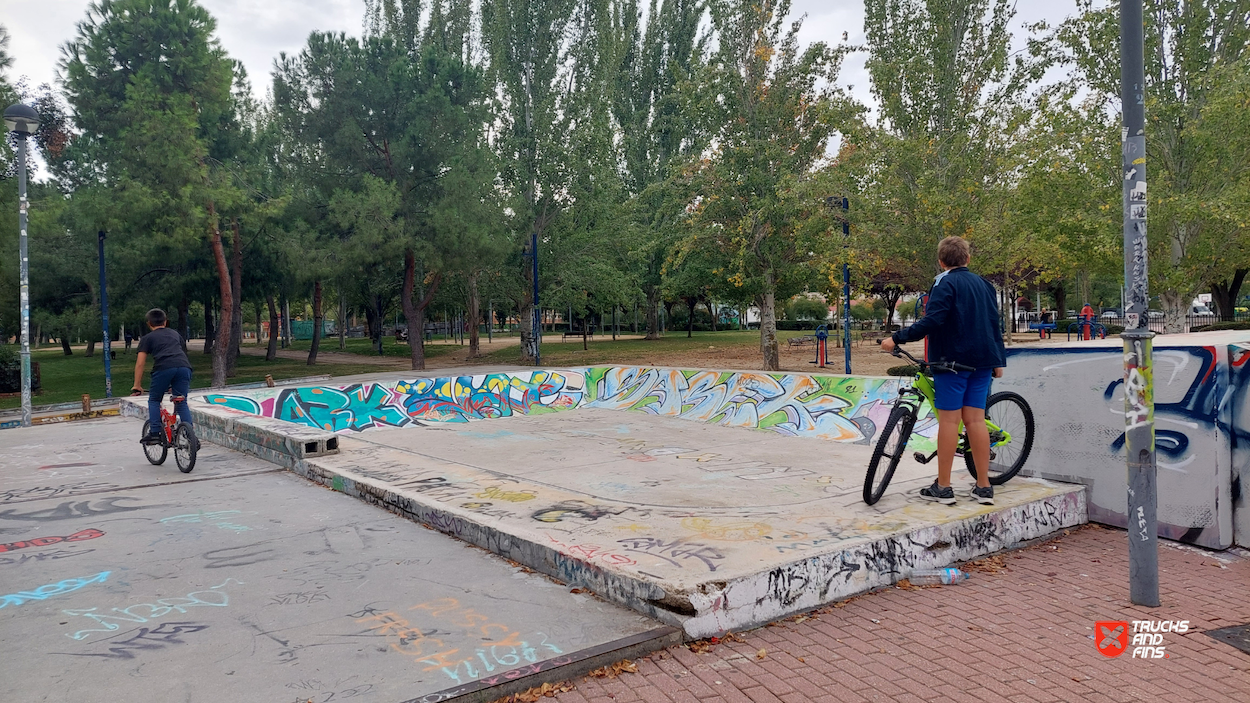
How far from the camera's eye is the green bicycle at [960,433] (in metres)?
5.35

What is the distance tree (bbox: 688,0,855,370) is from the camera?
59.8ft

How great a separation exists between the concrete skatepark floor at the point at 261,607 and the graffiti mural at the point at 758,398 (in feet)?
21.4

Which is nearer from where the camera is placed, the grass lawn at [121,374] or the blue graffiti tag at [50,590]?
the blue graffiti tag at [50,590]

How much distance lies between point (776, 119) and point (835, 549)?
Result: 1603 cm

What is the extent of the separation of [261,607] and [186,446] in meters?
5.26

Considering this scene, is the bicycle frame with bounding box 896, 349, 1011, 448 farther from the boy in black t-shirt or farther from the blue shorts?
the boy in black t-shirt

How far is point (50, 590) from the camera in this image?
14.7 feet

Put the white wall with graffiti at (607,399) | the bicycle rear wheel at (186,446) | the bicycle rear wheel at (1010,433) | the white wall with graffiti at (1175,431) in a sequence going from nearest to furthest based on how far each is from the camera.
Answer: the white wall with graffiti at (1175,431) < the bicycle rear wheel at (1010,433) < the bicycle rear wheel at (186,446) < the white wall with graffiti at (607,399)

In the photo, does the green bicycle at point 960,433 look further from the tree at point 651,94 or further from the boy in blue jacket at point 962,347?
the tree at point 651,94

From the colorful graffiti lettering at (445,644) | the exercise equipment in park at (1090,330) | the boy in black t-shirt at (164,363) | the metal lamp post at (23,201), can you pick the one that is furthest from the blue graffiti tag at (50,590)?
the exercise equipment in park at (1090,330)

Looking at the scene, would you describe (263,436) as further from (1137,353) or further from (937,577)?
(1137,353)

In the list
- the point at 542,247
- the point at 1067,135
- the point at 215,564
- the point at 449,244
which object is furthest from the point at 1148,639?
the point at 542,247

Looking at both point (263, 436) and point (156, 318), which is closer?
point (156, 318)

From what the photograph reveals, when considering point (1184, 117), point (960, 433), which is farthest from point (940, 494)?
point (1184, 117)
